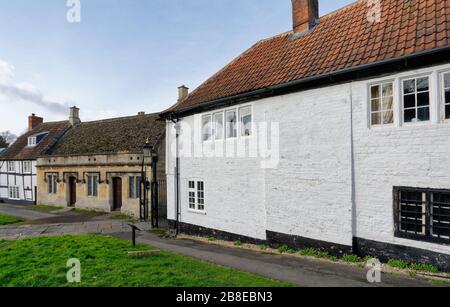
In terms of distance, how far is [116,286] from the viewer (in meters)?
6.49

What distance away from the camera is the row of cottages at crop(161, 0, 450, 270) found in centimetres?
786

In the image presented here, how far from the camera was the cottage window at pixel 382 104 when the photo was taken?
8.56 m

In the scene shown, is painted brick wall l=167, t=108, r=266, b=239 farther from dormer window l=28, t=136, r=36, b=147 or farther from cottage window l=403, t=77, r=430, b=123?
dormer window l=28, t=136, r=36, b=147

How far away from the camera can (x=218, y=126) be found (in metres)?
13.4

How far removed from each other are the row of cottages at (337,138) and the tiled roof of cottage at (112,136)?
368 inches

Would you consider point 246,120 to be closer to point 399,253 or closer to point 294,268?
point 294,268

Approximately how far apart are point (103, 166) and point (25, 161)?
1390 centimetres

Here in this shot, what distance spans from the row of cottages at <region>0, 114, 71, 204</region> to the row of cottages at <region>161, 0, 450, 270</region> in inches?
928

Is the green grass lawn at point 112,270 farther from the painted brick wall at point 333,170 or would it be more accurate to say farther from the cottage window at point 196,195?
the cottage window at point 196,195

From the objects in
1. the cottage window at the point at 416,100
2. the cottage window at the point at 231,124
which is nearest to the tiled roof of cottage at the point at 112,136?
the cottage window at the point at 231,124

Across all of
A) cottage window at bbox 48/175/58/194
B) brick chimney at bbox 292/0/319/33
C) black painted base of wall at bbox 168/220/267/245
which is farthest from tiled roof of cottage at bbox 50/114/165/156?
brick chimney at bbox 292/0/319/33

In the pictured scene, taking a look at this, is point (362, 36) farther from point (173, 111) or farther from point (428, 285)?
point (173, 111)
